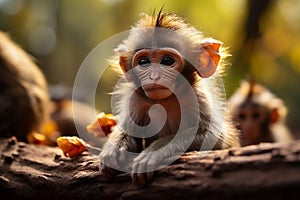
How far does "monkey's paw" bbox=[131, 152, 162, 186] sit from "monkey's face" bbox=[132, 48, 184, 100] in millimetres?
415

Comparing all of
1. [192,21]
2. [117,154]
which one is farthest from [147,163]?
[192,21]

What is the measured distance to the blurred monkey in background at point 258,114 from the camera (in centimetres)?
639

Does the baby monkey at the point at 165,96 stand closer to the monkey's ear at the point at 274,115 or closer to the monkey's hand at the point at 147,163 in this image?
the monkey's hand at the point at 147,163

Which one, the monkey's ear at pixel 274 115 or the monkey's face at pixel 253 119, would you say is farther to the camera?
the monkey's ear at pixel 274 115

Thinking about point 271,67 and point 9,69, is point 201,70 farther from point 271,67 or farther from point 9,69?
point 271,67

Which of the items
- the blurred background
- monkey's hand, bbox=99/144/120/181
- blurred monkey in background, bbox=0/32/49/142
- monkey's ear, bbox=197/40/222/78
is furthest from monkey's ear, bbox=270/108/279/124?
monkey's hand, bbox=99/144/120/181

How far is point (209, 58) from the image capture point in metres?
3.61

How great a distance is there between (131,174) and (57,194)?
67cm

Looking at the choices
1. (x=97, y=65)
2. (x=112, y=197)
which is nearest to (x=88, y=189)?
(x=112, y=197)

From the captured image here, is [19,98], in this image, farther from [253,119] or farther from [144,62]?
[253,119]

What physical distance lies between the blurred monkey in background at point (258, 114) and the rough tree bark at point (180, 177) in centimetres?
307

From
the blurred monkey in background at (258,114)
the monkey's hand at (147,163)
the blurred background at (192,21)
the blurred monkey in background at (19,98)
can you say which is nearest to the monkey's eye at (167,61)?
the monkey's hand at (147,163)

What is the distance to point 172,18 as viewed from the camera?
11.8 feet

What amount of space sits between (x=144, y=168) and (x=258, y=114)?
13.0ft
